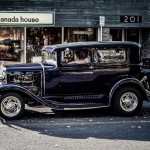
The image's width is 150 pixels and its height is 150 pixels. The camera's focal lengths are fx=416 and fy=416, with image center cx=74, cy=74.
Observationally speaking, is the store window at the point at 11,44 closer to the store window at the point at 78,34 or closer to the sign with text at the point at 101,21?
the store window at the point at 78,34

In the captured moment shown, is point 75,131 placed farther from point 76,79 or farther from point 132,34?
point 132,34

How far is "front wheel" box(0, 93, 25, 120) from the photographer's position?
9684 millimetres

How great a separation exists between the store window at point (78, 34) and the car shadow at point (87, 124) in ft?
33.4

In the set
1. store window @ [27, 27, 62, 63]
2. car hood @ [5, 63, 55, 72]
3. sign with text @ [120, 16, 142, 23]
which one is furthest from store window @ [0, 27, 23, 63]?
car hood @ [5, 63, 55, 72]

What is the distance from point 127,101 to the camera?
10375 millimetres

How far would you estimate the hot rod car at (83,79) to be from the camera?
10031mm

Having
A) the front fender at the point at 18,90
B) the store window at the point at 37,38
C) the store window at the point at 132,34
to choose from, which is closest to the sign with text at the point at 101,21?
the store window at the point at 37,38

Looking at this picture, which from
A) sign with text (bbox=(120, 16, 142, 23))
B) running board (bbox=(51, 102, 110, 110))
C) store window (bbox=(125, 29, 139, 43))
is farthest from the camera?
store window (bbox=(125, 29, 139, 43))

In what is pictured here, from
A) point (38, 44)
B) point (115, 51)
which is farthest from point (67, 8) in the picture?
point (115, 51)

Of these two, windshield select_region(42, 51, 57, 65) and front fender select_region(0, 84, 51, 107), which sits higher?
windshield select_region(42, 51, 57, 65)

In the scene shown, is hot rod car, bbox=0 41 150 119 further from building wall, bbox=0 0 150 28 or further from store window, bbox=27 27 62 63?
store window, bbox=27 27 62 63

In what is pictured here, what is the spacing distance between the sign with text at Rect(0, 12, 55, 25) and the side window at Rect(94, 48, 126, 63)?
960 centimetres

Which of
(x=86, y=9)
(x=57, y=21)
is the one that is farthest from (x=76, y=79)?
(x=86, y=9)

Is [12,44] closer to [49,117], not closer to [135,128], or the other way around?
[49,117]
